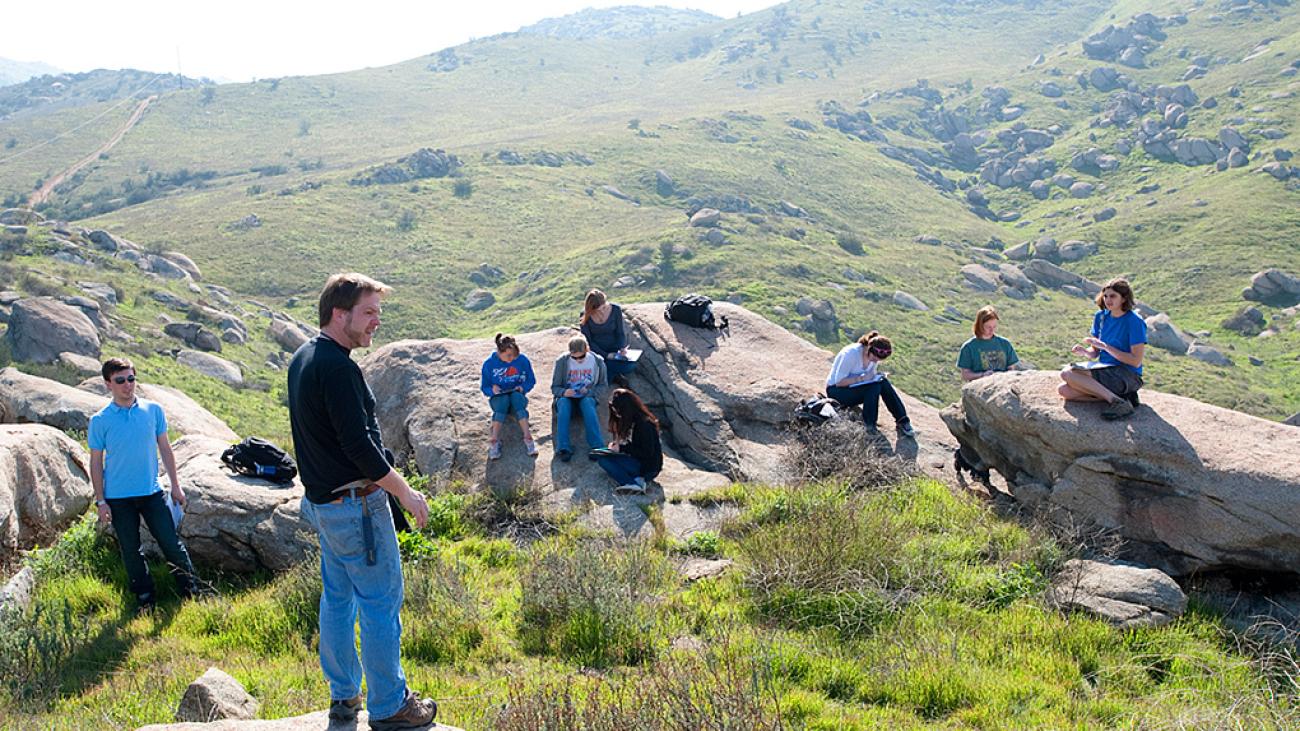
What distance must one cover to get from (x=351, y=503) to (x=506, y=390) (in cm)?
650

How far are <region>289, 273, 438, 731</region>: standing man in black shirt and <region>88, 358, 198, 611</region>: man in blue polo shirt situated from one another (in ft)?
12.0

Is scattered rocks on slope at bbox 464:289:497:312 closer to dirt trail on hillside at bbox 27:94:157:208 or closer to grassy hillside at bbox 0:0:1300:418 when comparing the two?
grassy hillside at bbox 0:0:1300:418

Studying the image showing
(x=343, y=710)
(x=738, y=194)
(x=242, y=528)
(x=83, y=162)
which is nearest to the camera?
(x=343, y=710)

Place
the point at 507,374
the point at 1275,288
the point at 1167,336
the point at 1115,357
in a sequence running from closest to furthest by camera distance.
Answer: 1. the point at 1115,357
2. the point at 507,374
3. the point at 1167,336
4. the point at 1275,288

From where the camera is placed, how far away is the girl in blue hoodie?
10.6 m

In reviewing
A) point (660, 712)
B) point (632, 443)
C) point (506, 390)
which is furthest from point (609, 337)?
point (660, 712)

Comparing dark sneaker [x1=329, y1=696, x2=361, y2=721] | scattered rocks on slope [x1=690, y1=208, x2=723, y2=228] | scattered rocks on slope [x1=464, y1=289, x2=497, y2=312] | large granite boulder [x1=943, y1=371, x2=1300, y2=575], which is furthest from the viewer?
scattered rocks on slope [x1=690, y1=208, x2=723, y2=228]

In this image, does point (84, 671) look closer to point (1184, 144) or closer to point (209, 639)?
point (209, 639)

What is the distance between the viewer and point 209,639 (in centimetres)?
640

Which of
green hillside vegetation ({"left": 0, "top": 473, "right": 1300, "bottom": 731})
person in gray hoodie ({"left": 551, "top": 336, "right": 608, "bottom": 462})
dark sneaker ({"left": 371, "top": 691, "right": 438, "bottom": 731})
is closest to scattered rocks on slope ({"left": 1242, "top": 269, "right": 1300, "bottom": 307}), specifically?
green hillside vegetation ({"left": 0, "top": 473, "right": 1300, "bottom": 731})

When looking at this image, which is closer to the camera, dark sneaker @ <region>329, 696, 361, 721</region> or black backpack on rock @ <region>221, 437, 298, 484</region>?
dark sneaker @ <region>329, 696, 361, 721</region>

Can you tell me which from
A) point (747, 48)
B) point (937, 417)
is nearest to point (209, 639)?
point (937, 417)

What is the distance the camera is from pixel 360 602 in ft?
14.1

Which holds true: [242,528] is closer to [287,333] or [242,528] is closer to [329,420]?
[329,420]
